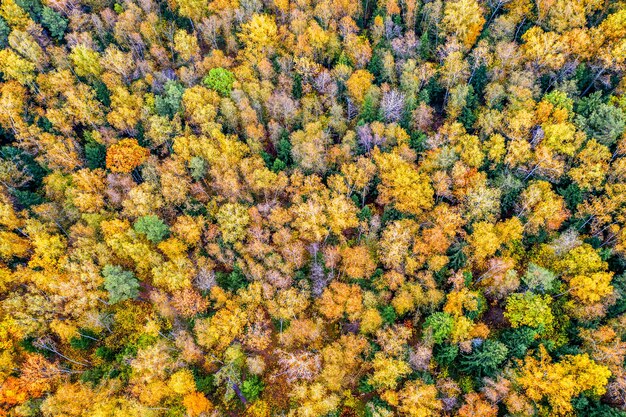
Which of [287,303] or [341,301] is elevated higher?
[341,301]

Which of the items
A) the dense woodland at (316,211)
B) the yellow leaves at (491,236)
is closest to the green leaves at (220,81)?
the dense woodland at (316,211)

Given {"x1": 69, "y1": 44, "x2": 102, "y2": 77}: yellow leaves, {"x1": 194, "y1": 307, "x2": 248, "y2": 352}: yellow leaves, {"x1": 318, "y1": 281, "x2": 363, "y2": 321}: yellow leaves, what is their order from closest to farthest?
1. {"x1": 318, "y1": 281, "x2": 363, "y2": 321}: yellow leaves
2. {"x1": 194, "y1": 307, "x2": 248, "y2": 352}: yellow leaves
3. {"x1": 69, "y1": 44, "x2": 102, "y2": 77}: yellow leaves

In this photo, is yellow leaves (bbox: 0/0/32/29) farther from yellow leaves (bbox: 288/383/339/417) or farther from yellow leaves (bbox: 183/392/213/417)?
yellow leaves (bbox: 288/383/339/417)

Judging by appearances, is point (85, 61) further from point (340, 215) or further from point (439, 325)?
point (439, 325)

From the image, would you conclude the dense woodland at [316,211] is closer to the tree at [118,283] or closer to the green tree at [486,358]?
the green tree at [486,358]

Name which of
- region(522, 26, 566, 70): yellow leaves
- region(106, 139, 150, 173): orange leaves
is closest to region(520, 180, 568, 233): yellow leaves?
region(522, 26, 566, 70): yellow leaves

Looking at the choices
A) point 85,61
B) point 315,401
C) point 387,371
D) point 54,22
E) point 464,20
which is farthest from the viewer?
point 54,22

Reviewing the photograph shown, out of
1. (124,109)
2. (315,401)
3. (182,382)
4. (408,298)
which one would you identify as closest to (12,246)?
(124,109)
